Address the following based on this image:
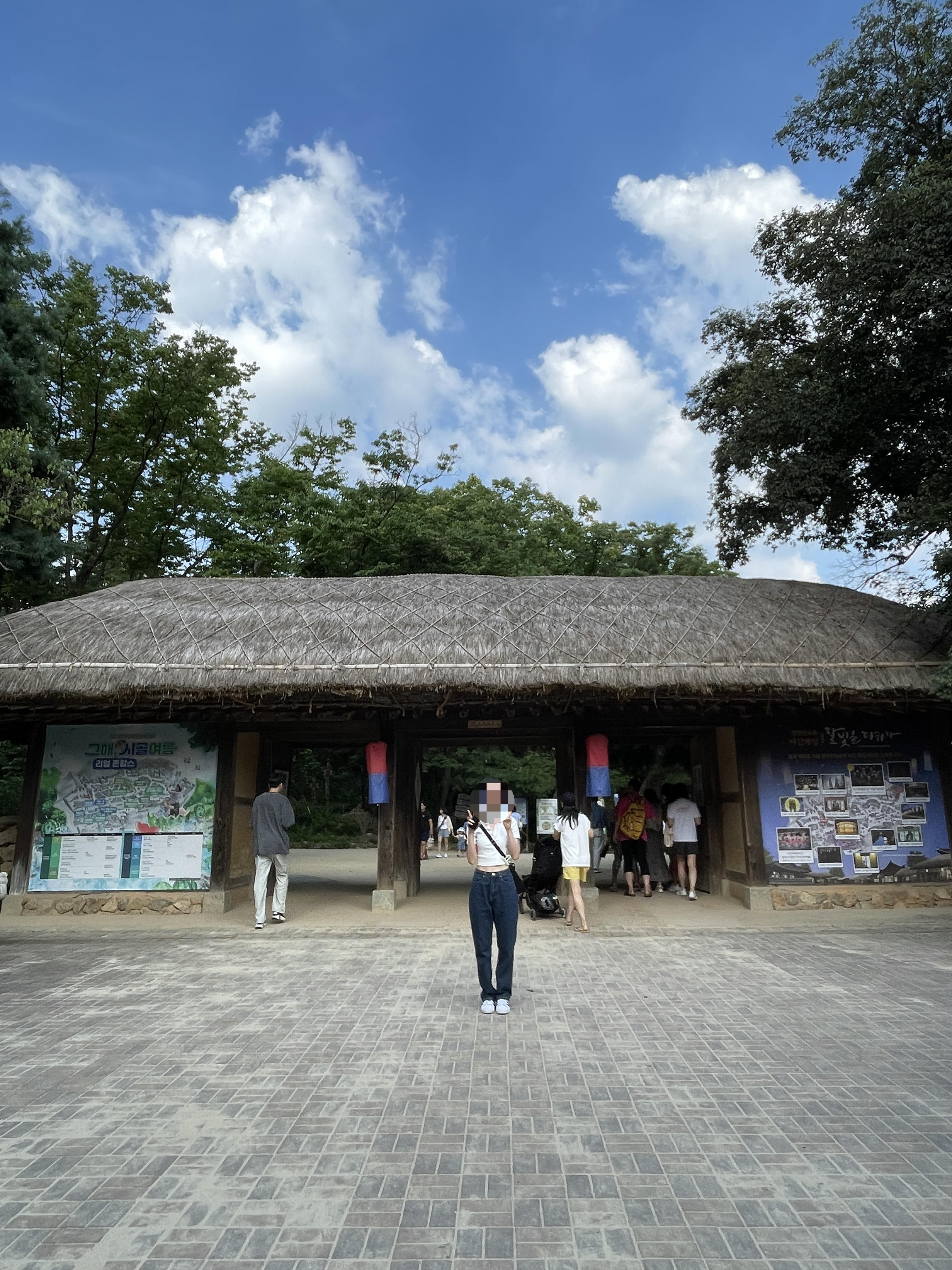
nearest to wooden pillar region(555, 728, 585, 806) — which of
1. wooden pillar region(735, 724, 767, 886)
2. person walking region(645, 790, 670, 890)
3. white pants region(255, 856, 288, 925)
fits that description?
person walking region(645, 790, 670, 890)

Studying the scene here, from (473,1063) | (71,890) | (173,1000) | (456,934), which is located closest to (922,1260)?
(473,1063)

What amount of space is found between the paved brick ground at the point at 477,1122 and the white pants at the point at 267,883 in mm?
2154

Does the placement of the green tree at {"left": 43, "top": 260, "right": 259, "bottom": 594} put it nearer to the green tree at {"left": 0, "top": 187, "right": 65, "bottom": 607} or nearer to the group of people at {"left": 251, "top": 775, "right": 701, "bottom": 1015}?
the green tree at {"left": 0, "top": 187, "right": 65, "bottom": 607}

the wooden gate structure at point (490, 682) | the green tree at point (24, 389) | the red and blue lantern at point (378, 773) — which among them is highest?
the green tree at point (24, 389)

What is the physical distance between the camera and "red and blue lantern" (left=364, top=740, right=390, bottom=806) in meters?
9.61

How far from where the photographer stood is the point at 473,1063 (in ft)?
13.9

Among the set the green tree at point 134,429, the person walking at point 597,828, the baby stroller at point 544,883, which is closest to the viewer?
the baby stroller at point 544,883

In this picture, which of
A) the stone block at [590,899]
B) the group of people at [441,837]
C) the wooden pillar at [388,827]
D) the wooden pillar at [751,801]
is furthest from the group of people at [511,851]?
the group of people at [441,837]

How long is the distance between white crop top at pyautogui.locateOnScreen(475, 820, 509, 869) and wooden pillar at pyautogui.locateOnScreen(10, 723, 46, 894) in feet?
24.1

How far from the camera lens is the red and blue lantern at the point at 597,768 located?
9.57 m

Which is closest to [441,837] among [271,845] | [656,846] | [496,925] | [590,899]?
[656,846]

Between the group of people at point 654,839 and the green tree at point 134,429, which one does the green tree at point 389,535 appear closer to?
the green tree at point 134,429

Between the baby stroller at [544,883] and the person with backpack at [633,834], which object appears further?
the person with backpack at [633,834]

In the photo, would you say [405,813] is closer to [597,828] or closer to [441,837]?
[597,828]
